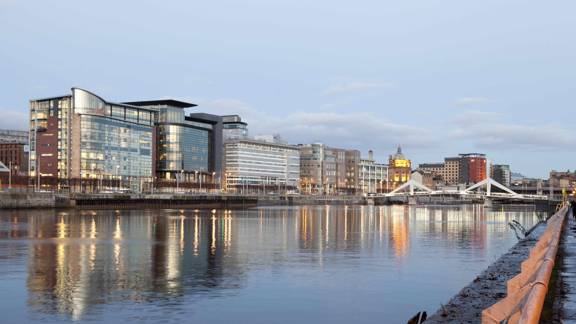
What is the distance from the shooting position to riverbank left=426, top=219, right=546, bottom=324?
1440cm

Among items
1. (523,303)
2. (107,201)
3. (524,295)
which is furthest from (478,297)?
(107,201)

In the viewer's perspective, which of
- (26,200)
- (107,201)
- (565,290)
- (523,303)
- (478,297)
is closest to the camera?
(523,303)

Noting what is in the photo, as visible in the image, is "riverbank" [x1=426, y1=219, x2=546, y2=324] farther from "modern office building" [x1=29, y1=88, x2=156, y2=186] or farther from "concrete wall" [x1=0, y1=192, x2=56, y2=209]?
"modern office building" [x1=29, y1=88, x2=156, y2=186]

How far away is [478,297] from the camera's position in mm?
17406

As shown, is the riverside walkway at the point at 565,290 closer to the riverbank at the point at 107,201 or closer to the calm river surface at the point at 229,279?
the calm river surface at the point at 229,279

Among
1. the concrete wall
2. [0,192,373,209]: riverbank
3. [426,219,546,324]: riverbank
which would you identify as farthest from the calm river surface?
[0,192,373,209]: riverbank

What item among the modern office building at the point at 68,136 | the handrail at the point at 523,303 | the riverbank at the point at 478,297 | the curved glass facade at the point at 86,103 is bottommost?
the riverbank at the point at 478,297

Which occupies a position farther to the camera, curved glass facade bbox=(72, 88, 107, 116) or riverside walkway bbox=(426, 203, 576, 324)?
curved glass facade bbox=(72, 88, 107, 116)

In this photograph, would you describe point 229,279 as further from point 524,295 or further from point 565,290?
point 524,295

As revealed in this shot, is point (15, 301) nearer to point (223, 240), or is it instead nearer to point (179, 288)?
point (179, 288)

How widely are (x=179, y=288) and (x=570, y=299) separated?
13.9m

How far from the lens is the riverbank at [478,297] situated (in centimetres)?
1440

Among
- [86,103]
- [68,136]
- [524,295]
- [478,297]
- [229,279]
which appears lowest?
[229,279]

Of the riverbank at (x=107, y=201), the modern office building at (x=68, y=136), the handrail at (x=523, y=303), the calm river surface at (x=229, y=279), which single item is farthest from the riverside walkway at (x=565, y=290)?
the modern office building at (x=68, y=136)
